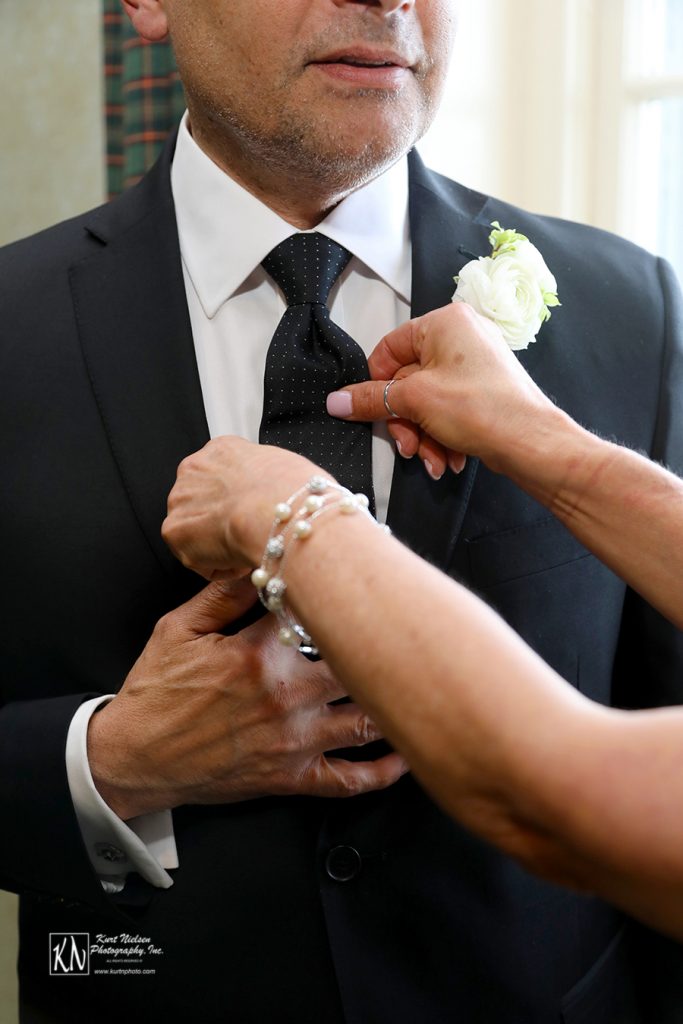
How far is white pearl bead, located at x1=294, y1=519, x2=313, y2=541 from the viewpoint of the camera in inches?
32.9

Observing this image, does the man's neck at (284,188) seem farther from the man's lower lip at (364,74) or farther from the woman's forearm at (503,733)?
the woman's forearm at (503,733)

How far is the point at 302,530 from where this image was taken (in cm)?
84

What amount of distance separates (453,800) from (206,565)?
0.38 metres

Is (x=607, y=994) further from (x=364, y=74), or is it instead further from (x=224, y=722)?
(x=364, y=74)

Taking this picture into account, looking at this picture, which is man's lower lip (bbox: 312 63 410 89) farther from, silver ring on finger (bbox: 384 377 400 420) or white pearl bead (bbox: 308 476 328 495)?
white pearl bead (bbox: 308 476 328 495)

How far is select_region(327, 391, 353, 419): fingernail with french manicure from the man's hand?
0.22 meters

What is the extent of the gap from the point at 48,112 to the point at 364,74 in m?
1.97

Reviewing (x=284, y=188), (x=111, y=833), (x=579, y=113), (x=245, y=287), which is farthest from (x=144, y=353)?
(x=579, y=113)

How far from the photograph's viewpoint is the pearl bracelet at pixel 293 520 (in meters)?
0.84

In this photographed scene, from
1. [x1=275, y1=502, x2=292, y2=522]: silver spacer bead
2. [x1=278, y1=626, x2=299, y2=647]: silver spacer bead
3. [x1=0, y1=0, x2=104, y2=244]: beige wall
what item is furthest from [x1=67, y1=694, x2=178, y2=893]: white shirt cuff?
[x1=0, y1=0, x2=104, y2=244]: beige wall

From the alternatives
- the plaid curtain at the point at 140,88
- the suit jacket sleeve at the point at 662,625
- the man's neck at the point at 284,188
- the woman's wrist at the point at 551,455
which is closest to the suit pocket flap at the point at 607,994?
the suit jacket sleeve at the point at 662,625

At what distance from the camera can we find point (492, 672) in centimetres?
71

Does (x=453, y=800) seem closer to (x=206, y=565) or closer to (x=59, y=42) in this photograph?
(x=206, y=565)

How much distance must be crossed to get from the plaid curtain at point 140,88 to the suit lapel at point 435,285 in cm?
95
